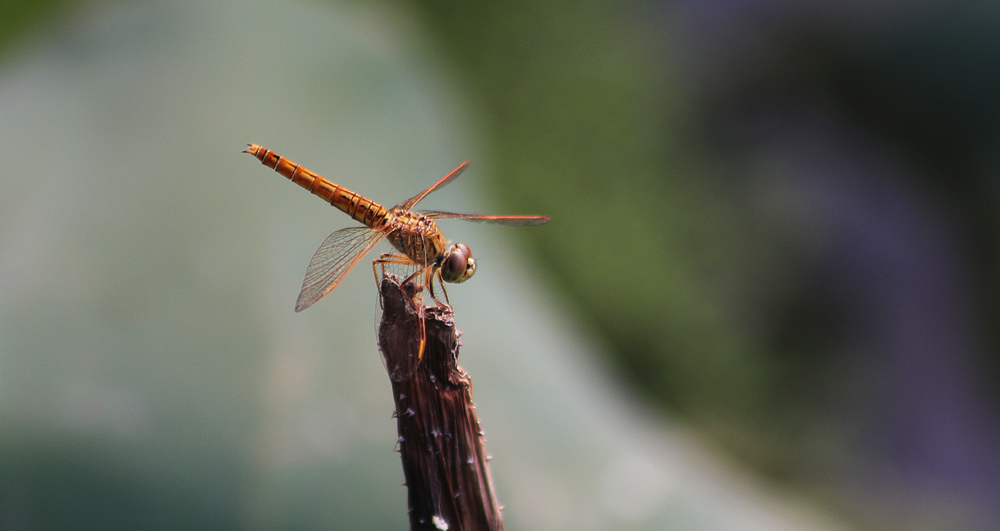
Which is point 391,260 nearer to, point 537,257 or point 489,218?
point 489,218

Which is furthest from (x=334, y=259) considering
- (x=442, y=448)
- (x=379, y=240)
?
(x=442, y=448)

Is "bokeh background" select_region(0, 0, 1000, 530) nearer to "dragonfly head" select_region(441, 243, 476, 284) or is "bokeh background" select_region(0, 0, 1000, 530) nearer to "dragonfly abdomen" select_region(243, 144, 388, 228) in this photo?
"dragonfly abdomen" select_region(243, 144, 388, 228)

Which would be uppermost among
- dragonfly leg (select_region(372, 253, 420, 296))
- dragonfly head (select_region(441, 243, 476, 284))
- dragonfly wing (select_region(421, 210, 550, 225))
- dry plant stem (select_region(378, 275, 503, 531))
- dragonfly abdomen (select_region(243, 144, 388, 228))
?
dragonfly abdomen (select_region(243, 144, 388, 228))

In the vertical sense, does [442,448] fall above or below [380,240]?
below

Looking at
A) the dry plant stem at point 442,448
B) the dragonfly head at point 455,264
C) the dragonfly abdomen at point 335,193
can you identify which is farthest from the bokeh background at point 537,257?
the dry plant stem at point 442,448

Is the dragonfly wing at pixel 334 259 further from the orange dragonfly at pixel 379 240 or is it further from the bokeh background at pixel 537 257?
the bokeh background at pixel 537 257

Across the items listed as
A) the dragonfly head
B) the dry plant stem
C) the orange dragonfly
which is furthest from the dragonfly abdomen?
the dry plant stem

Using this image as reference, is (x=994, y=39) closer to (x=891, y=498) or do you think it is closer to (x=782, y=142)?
(x=782, y=142)
